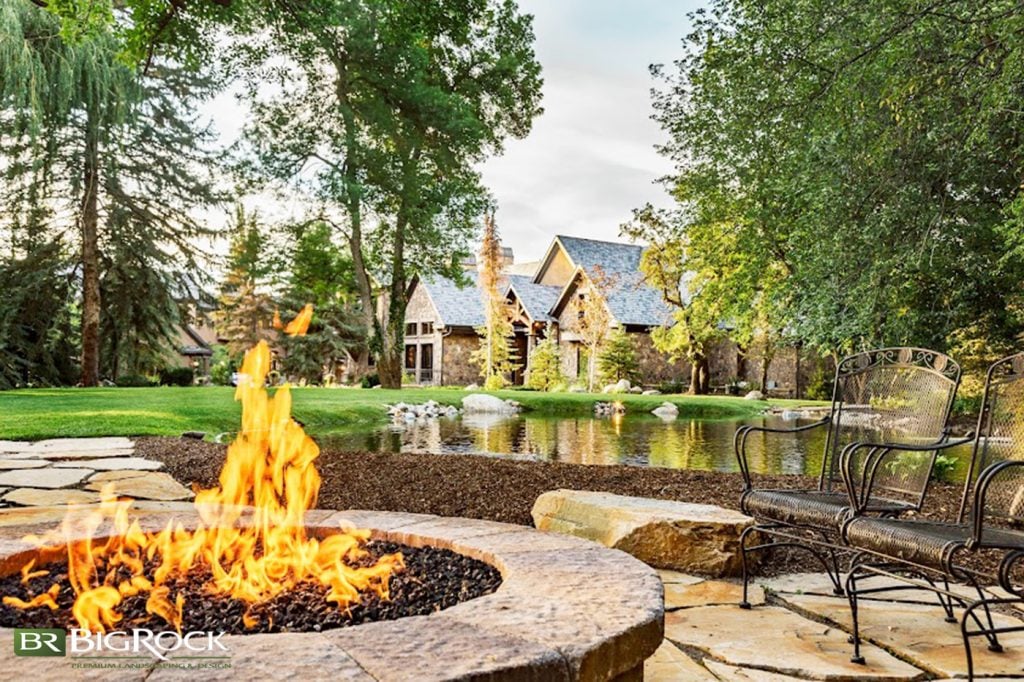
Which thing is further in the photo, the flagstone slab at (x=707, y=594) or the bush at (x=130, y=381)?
the bush at (x=130, y=381)

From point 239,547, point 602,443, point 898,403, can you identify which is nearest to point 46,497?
point 239,547

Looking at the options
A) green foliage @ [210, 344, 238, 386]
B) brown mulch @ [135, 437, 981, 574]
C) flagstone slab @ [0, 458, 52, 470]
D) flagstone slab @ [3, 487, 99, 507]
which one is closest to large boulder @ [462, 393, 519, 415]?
brown mulch @ [135, 437, 981, 574]

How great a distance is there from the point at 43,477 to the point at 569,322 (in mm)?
24563

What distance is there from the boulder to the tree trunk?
1323 centimetres

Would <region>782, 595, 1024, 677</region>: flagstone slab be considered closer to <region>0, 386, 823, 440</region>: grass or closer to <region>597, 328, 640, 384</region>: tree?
<region>0, 386, 823, 440</region>: grass

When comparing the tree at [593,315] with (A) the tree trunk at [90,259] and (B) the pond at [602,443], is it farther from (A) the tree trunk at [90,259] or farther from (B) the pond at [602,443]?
(A) the tree trunk at [90,259]

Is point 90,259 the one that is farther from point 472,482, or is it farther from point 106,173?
point 472,482

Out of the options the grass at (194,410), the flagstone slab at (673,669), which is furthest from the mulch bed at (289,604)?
the grass at (194,410)

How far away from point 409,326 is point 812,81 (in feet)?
93.6

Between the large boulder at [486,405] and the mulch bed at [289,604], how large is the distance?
15918 millimetres

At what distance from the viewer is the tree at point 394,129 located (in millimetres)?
15664

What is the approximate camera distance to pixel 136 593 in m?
2.13

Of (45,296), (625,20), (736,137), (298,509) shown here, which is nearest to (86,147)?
(45,296)

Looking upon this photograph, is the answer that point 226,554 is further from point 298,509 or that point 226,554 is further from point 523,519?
point 523,519
